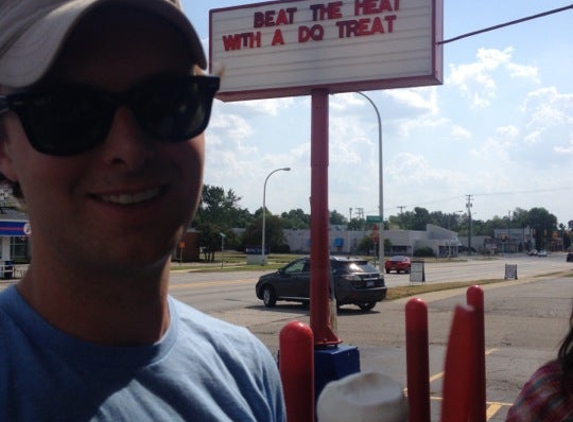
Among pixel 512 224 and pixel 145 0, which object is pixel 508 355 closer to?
pixel 145 0

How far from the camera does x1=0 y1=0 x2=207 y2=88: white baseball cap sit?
1119 mm

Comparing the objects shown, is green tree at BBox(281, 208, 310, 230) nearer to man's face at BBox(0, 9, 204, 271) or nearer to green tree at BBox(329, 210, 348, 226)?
green tree at BBox(329, 210, 348, 226)

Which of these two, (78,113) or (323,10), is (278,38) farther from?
(78,113)

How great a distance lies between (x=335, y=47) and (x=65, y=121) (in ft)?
19.6

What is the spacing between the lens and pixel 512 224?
169125 mm

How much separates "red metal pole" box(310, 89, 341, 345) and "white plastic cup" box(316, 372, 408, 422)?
543 centimetres

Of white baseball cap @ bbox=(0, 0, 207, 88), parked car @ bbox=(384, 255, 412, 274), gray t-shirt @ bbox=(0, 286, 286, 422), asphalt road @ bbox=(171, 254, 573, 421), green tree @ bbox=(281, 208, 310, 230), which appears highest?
green tree @ bbox=(281, 208, 310, 230)

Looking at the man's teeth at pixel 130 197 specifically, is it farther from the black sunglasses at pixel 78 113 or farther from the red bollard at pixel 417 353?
the red bollard at pixel 417 353

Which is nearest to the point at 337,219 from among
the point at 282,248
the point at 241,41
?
the point at 282,248

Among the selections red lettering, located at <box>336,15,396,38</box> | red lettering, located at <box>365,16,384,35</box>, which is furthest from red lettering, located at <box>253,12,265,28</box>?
red lettering, located at <box>365,16,384,35</box>

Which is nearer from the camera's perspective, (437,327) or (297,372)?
(297,372)

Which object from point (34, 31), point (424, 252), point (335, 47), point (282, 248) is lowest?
point (424, 252)

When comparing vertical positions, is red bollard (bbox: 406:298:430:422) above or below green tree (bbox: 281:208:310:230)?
below

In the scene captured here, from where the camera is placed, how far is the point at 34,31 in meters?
1.15
